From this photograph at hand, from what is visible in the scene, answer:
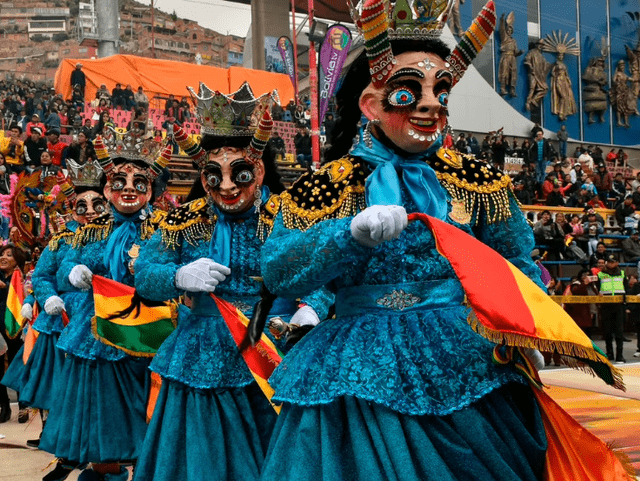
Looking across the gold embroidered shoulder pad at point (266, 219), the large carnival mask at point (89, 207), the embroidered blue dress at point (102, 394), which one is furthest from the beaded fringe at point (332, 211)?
the large carnival mask at point (89, 207)

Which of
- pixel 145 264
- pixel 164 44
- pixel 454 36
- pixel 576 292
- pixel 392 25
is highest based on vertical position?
pixel 164 44

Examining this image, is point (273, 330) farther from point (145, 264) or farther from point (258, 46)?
point (258, 46)

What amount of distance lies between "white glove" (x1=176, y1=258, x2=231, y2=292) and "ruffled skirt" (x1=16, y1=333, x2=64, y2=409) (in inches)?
149

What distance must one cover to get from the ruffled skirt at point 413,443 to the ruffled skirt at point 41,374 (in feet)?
17.7

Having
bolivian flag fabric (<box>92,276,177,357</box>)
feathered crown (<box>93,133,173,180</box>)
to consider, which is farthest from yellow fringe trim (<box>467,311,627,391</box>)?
feathered crown (<box>93,133,173,180</box>)

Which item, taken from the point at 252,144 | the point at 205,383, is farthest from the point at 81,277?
the point at 205,383

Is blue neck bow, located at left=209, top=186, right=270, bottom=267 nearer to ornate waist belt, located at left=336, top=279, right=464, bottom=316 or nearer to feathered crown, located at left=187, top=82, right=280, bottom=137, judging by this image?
feathered crown, located at left=187, top=82, right=280, bottom=137

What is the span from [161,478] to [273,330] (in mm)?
906

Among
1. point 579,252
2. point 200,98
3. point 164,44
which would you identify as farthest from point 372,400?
point 164,44

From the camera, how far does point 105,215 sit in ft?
21.6

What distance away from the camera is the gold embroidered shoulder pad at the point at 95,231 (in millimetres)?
6406

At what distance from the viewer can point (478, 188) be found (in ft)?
8.70

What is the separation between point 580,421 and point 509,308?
17.9ft

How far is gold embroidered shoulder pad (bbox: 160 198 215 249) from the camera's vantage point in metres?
4.35
